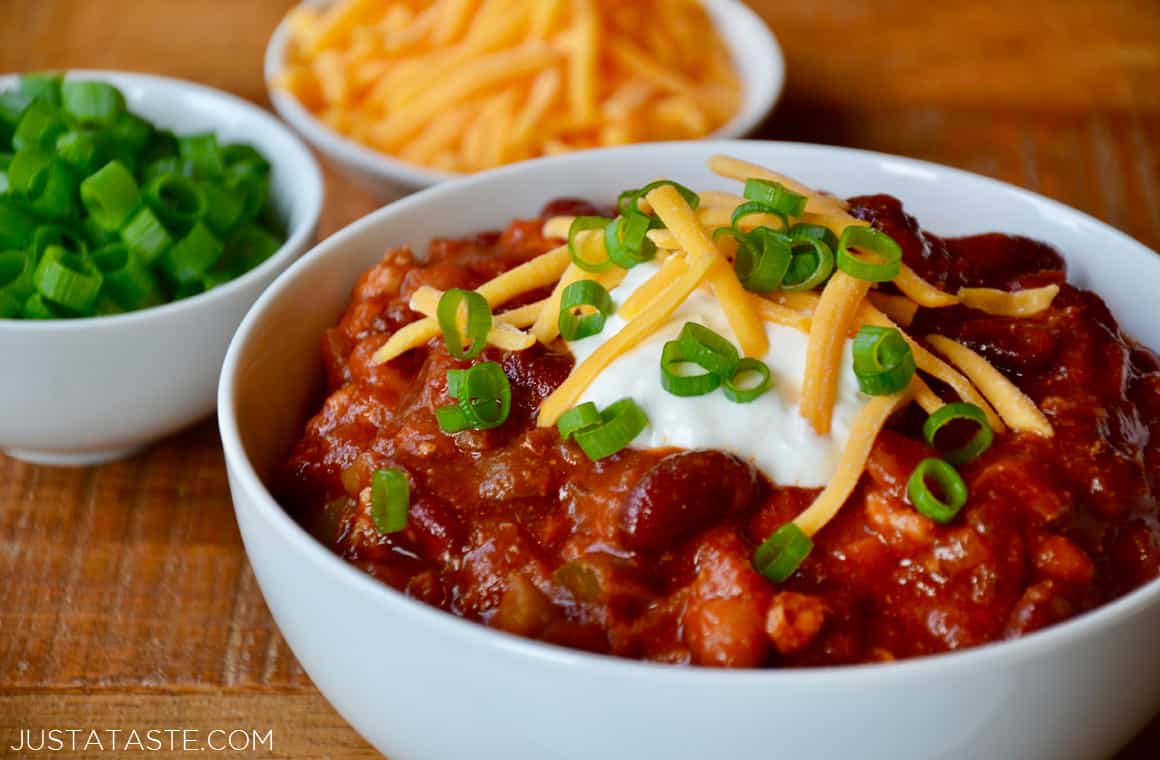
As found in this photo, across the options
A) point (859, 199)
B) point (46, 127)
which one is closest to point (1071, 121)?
point (859, 199)

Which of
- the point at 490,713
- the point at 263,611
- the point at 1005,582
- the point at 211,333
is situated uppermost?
the point at 1005,582

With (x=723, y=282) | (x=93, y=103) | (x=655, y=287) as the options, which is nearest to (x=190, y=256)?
(x=93, y=103)

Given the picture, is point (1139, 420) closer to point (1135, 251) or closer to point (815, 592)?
point (1135, 251)

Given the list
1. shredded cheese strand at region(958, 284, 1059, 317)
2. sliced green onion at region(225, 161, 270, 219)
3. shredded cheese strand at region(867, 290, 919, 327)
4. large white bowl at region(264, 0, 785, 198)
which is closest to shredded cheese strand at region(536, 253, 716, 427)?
shredded cheese strand at region(867, 290, 919, 327)

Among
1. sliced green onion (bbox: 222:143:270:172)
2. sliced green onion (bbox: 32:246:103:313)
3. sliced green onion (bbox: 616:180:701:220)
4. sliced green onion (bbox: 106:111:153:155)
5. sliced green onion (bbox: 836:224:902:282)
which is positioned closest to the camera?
sliced green onion (bbox: 836:224:902:282)

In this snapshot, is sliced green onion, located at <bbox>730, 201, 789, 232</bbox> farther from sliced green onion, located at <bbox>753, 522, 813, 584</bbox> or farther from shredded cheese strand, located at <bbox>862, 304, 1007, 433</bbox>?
sliced green onion, located at <bbox>753, 522, 813, 584</bbox>

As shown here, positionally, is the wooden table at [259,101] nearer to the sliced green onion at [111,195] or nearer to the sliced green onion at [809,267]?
the sliced green onion at [111,195]
